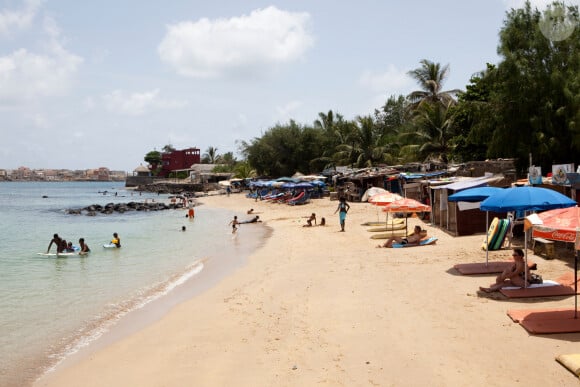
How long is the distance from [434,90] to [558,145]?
832 inches

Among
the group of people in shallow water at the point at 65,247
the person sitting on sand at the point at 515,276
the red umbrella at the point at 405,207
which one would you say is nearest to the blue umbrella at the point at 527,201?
the person sitting on sand at the point at 515,276

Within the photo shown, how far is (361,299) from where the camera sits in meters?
9.53

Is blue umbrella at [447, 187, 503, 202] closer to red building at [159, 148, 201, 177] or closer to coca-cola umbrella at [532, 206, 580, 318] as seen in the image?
coca-cola umbrella at [532, 206, 580, 318]

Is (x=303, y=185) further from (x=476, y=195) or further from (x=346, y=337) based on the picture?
(x=346, y=337)

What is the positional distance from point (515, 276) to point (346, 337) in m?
3.81

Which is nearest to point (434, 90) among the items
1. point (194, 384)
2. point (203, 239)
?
point (203, 239)

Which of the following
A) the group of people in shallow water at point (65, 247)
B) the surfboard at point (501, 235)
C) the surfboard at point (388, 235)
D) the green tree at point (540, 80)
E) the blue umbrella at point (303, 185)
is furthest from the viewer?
the blue umbrella at point (303, 185)

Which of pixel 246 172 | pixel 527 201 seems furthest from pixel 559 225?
pixel 246 172

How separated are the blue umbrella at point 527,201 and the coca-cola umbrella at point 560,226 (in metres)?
1.84

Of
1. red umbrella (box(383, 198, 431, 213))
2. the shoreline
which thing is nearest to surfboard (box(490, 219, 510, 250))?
red umbrella (box(383, 198, 431, 213))

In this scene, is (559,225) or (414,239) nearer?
(559,225)

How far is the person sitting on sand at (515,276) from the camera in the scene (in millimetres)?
9070

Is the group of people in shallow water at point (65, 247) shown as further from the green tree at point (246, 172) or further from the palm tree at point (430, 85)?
the green tree at point (246, 172)

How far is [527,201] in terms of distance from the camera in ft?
30.2
